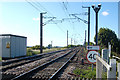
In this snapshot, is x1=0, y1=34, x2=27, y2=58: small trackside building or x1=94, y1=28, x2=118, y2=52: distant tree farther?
x1=94, y1=28, x2=118, y2=52: distant tree

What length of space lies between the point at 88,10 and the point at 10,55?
15.4m

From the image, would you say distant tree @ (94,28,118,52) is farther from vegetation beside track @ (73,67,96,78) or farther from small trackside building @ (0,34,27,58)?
vegetation beside track @ (73,67,96,78)

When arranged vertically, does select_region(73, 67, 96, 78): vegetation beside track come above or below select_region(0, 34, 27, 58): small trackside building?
below

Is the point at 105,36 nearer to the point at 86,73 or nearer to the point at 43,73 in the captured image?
the point at 86,73

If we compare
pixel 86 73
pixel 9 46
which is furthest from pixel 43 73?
pixel 9 46

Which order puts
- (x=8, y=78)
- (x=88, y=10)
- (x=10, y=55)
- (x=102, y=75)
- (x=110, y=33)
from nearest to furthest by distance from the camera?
(x=102, y=75), (x=8, y=78), (x=10, y=55), (x=88, y=10), (x=110, y=33)

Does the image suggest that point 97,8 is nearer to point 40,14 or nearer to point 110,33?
point 40,14

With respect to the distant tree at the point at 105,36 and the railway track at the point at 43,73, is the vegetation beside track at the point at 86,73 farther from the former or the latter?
the distant tree at the point at 105,36

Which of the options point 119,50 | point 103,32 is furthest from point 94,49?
point 103,32

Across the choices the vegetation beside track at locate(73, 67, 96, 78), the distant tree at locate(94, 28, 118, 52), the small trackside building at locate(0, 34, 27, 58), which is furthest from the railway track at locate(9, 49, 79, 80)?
the distant tree at locate(94, 28, 118, 52)

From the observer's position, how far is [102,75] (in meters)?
4.96

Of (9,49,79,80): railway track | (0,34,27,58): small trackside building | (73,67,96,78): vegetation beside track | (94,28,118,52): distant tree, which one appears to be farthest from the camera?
(94,28,118,52): distant tree

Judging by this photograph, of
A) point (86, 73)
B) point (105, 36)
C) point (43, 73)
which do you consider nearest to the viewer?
point (86, 73)

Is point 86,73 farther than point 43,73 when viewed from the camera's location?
No
